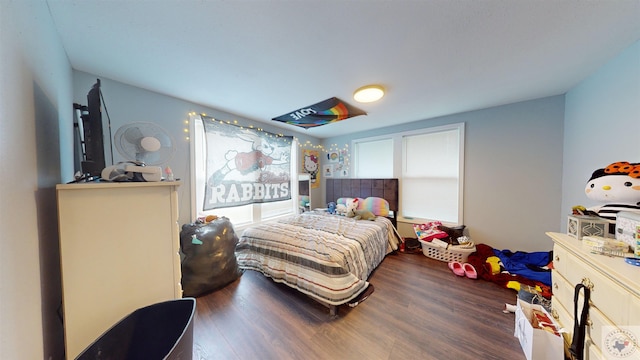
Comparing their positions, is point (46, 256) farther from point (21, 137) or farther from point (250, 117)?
point (250, 117)

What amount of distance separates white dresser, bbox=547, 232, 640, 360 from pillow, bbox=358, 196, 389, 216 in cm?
205

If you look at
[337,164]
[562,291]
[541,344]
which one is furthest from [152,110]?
[562,291]

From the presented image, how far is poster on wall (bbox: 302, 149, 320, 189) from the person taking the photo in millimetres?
3855

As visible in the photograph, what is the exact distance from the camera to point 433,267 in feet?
7.98

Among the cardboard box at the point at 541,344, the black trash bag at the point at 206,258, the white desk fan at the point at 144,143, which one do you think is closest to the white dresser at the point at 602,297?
the cardboard box at the point at 541,344

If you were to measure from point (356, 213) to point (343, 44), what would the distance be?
7.46ft

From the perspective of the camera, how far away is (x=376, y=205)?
10.7 ft

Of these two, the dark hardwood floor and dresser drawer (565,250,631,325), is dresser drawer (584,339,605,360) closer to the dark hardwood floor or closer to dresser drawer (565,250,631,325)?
dresser drawer (565,250,631,325)

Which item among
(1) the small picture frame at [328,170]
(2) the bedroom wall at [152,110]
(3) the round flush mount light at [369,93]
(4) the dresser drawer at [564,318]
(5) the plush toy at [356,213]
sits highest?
(3) the round flush mount light at [369,93]

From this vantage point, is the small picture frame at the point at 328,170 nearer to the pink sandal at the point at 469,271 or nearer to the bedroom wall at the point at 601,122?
the pink sandal at the point at 469,271

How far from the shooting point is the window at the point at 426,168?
2891 mm

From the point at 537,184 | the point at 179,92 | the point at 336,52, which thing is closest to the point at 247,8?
the point at 336,52

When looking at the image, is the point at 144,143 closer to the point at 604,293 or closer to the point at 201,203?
the point at 201,203

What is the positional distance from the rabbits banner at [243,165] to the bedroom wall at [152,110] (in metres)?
0.21
